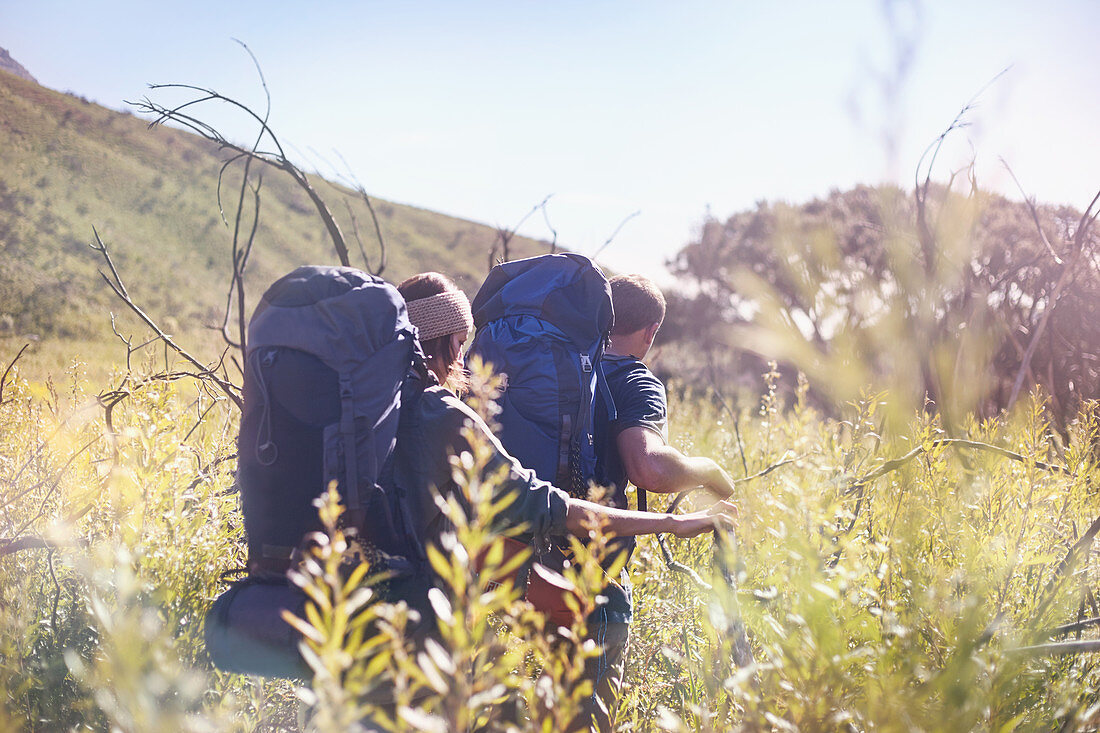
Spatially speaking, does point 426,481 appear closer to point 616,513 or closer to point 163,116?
point 616,513

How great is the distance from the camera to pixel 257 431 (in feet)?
4.91

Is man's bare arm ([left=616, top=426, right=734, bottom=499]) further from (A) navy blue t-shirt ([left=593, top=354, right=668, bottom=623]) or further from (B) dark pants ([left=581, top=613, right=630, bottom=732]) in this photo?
(B) dark pants ([left=581, top=613, right=630, bottom=732])

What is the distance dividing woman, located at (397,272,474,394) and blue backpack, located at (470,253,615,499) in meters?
0.21

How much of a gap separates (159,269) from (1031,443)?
124ft

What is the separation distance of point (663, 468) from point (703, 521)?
1.18ft

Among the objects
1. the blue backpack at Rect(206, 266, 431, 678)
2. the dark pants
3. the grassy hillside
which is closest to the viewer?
the blue backpack at Rect(206, 266, 431, 678)

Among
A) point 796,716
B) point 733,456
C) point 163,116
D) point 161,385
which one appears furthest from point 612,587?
point 733,456

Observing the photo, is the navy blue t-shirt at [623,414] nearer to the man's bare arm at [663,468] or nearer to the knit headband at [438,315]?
the man's bare arm at [663,468]

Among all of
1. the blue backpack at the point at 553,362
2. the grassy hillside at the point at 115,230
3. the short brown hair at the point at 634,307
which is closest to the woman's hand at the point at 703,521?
the blue backpack at the point at 553,362

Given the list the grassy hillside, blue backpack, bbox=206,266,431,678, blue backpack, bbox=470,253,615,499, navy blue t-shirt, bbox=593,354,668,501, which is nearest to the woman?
blue backpack, bbox=470,253,615,499

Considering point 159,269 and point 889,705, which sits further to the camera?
point 159,269

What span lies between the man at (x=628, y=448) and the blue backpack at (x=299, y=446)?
82 centimetres

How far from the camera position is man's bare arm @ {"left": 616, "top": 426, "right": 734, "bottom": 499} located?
2029 mm

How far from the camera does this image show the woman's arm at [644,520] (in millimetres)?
1638
